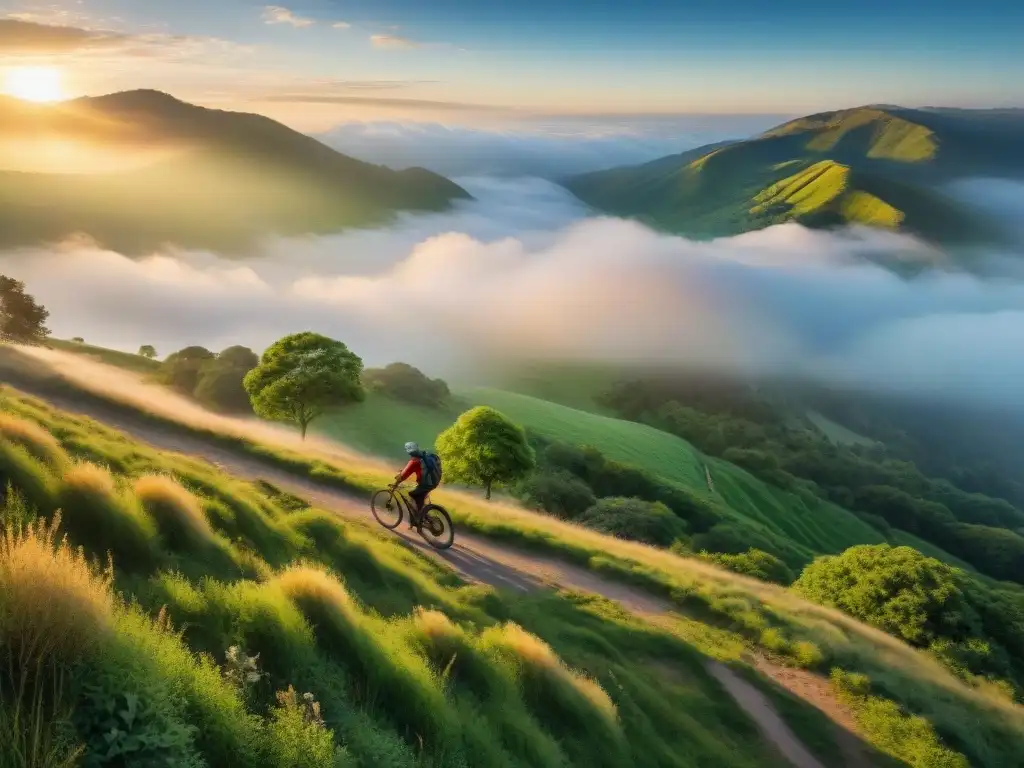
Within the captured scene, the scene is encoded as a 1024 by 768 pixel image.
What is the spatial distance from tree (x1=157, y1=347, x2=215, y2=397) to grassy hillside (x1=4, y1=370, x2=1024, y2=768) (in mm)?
42586

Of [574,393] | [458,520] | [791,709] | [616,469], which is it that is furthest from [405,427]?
[574,393]

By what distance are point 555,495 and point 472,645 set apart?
141 ft

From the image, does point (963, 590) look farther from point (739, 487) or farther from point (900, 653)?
point (739, 487)

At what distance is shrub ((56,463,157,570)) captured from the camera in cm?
991

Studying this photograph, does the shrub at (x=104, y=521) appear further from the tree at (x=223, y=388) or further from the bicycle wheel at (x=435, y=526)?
the tree at (x=223, y=388)

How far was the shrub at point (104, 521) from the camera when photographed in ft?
32.5

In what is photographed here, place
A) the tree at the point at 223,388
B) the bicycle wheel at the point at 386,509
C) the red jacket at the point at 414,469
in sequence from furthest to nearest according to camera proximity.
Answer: the tree at the point at 223,388 < the bicycle wheel at the point at 386,509 < the red jacket at the point at 414,469

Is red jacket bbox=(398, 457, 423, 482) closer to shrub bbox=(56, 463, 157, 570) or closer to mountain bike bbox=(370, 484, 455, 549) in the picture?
mountain bike bbox=(370, 484, 455, 549)

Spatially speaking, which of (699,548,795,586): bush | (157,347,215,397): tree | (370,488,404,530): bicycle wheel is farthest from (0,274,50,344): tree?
(699,548,795,586): bush

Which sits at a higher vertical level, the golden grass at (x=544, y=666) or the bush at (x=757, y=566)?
the golden grass at (x=544, y=666)

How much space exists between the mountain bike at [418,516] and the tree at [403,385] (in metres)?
55.3

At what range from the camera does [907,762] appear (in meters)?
15.4

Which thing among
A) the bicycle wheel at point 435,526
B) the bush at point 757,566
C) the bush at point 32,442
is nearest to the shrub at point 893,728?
the bicycle wheel at point 435,526

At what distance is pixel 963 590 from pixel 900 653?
817 cm
